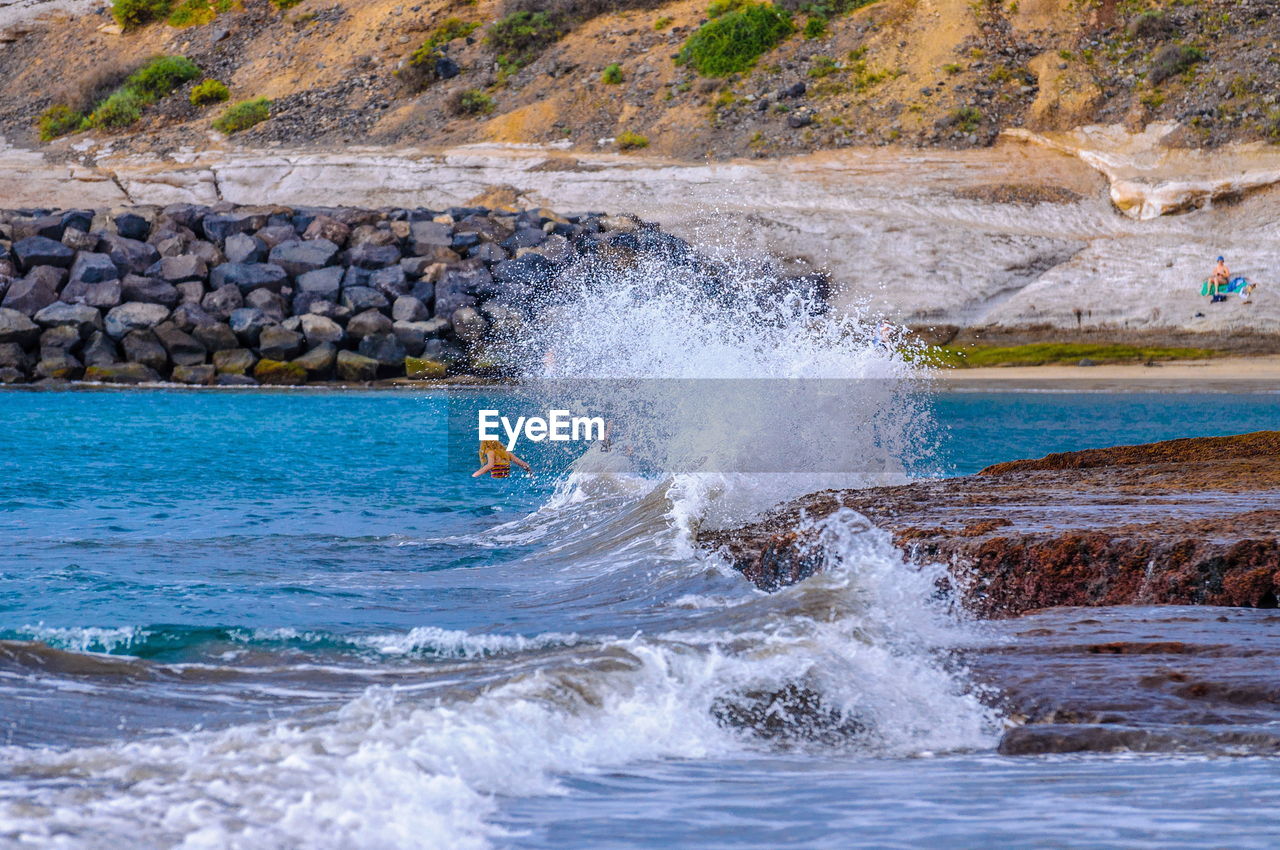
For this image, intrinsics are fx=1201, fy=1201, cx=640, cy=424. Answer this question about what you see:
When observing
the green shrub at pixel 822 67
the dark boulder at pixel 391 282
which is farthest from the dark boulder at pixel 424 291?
the green shrub at pixel 822 67

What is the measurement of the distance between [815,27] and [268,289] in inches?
742

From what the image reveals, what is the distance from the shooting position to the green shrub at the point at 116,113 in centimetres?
3559

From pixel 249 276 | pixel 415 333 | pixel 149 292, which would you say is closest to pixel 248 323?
pixel 249 276

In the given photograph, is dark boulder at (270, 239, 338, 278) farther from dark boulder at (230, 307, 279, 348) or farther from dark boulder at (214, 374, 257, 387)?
dark boulder at (214, 374, 257, 387)

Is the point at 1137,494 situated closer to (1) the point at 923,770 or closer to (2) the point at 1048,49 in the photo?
(1) the point at 923,770

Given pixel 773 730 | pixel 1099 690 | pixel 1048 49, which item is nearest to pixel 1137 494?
pixel 1099 690

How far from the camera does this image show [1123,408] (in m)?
17.1

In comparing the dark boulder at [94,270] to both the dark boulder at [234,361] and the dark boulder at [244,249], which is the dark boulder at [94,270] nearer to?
the dark boulder at [244,249]

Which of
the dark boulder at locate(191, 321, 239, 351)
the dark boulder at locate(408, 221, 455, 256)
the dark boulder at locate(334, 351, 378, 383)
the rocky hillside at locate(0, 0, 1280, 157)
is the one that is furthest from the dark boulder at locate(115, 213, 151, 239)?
the rocky hillside at locate(0, 0, 1280, 157)

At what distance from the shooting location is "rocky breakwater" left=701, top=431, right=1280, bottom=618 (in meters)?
4.50

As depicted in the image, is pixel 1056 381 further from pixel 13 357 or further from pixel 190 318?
pixel 13 357

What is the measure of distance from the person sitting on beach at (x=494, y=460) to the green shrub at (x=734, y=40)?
2296 cm

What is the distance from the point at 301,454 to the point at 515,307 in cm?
979

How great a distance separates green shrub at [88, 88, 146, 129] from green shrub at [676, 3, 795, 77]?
16250 mm
